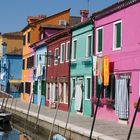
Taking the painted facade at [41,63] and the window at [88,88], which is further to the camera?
the painted facade at [41,63]

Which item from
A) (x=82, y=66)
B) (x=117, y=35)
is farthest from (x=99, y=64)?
(x=82, y=66)

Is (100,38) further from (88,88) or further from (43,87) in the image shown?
(43,87)

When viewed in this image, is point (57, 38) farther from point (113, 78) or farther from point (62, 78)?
point (113, 78)

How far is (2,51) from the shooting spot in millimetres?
64500

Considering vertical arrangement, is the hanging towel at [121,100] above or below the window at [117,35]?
below

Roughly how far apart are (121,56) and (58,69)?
1304 centimetres

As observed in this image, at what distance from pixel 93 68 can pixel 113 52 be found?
2.39 meters

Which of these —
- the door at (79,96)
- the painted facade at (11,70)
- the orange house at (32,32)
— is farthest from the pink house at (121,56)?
the painted facade at (11,70)

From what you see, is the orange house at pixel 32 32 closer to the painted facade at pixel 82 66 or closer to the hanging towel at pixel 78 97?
the painted facade at pixel 82 66

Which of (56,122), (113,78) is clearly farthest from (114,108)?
(56,122)

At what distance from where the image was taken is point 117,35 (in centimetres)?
2392

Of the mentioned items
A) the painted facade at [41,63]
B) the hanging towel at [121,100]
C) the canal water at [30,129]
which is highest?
the painted facade at [41,63]

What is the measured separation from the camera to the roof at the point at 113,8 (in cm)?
2237

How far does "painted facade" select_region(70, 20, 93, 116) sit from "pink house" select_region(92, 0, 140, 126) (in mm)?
1977
